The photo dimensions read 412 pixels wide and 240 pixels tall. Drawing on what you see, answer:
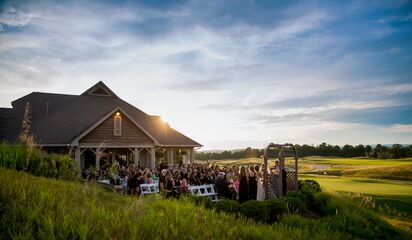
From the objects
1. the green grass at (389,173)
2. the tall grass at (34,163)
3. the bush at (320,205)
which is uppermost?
the tall grass at (34,163)

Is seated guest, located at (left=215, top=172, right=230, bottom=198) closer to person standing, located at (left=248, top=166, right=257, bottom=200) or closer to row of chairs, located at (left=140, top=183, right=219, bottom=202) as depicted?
row of chairs, located at (left=140, top=183, right=219, bottom=202)

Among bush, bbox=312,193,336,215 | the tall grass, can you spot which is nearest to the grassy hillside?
the tall grass

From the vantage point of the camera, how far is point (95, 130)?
26125 millimetres

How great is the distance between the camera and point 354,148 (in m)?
109

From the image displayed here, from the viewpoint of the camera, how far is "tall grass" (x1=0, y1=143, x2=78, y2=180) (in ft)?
29.1

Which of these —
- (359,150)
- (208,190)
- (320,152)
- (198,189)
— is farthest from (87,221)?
(359,150)

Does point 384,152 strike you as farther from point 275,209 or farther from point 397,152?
point 275,209

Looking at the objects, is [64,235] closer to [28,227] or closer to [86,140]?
[28,227]

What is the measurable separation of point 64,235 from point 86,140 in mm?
22242

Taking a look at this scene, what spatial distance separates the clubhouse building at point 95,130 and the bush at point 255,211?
1380 cm

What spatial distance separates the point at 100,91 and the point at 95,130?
8278mm

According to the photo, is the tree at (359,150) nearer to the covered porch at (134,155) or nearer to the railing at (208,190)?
the covered porch at (134,155)

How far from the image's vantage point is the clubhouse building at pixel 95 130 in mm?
25609

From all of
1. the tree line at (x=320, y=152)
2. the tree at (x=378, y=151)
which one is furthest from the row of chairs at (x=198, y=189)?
the tree at (x=378, y=151)
